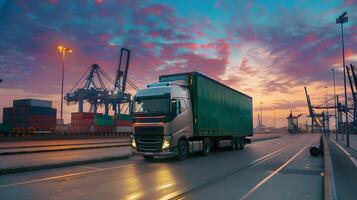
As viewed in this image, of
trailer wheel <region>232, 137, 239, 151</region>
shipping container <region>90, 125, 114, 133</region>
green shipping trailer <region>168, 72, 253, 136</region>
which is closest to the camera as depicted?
green shipping trailer <region>168, 72, 253, 136</region>

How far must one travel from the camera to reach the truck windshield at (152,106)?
16.6 m

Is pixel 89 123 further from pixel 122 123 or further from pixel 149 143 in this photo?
pixel 149 143

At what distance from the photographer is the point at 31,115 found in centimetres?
6956

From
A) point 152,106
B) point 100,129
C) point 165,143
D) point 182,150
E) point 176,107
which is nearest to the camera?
point 165,143

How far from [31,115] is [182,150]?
198ft

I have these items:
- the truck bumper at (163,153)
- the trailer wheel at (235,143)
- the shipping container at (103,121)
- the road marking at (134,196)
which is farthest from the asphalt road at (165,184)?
the shipping container at (103,121)

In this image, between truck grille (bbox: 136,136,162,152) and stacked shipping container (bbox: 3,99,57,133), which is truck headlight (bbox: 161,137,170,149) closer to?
truck grille (bbox: 136,136,162,152)

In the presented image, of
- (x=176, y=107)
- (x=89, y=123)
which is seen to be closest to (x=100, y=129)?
(x=89, y=123)

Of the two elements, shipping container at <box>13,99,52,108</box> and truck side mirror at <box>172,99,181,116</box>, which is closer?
truck side mirror at <box>172,99,181,116</box>

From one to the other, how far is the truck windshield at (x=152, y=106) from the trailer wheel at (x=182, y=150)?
6.80ft

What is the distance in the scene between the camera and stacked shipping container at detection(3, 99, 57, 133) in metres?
69.7

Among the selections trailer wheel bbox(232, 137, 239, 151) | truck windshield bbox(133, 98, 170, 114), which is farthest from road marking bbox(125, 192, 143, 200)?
trailer wheel bbox(232, 137, 239, 151)

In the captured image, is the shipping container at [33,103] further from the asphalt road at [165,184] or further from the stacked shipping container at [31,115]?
the asphalt road at [165,184]

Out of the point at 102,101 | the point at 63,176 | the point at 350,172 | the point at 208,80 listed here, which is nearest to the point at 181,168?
the point at 63,176
